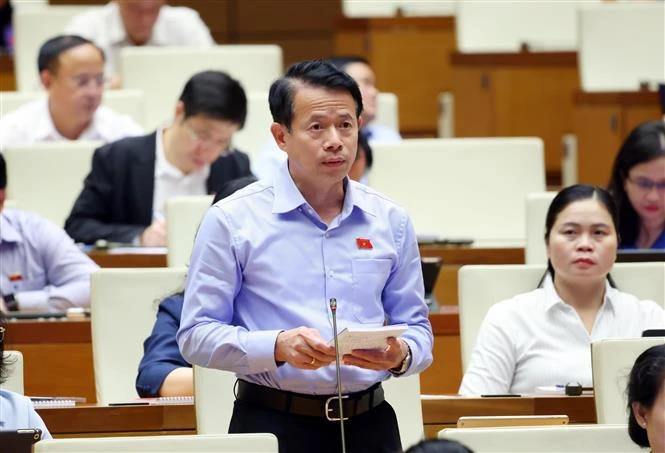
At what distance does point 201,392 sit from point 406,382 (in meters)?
0.30

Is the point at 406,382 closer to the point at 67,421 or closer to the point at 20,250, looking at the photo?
the point at 67,421

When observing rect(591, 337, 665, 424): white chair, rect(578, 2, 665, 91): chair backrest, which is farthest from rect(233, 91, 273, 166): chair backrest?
rect(591, 337, 665, 424): white chair

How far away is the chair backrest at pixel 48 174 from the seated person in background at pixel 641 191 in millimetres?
1251

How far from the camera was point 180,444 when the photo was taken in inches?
69.2

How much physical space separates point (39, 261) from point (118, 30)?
1729 mm

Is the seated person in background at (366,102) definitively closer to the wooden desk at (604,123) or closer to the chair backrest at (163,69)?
the chair backrest at (163,69)

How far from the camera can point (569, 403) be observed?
2334mm

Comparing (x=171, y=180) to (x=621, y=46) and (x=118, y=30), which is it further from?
(x=621, y=46)

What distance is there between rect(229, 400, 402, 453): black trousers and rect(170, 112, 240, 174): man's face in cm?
153

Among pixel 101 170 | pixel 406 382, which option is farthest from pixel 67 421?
pixel 101 170

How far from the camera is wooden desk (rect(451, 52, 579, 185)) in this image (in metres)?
4.73

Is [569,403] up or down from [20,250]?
down

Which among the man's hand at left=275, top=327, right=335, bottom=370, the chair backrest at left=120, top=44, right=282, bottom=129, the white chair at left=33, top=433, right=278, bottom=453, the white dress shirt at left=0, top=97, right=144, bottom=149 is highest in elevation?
the chair backrest at left=120, top=44, right=282, bottom=129

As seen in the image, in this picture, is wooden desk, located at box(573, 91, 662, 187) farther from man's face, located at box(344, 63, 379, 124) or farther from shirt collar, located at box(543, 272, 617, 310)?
shirt collar, located at box(543, 272, 617, 310)
